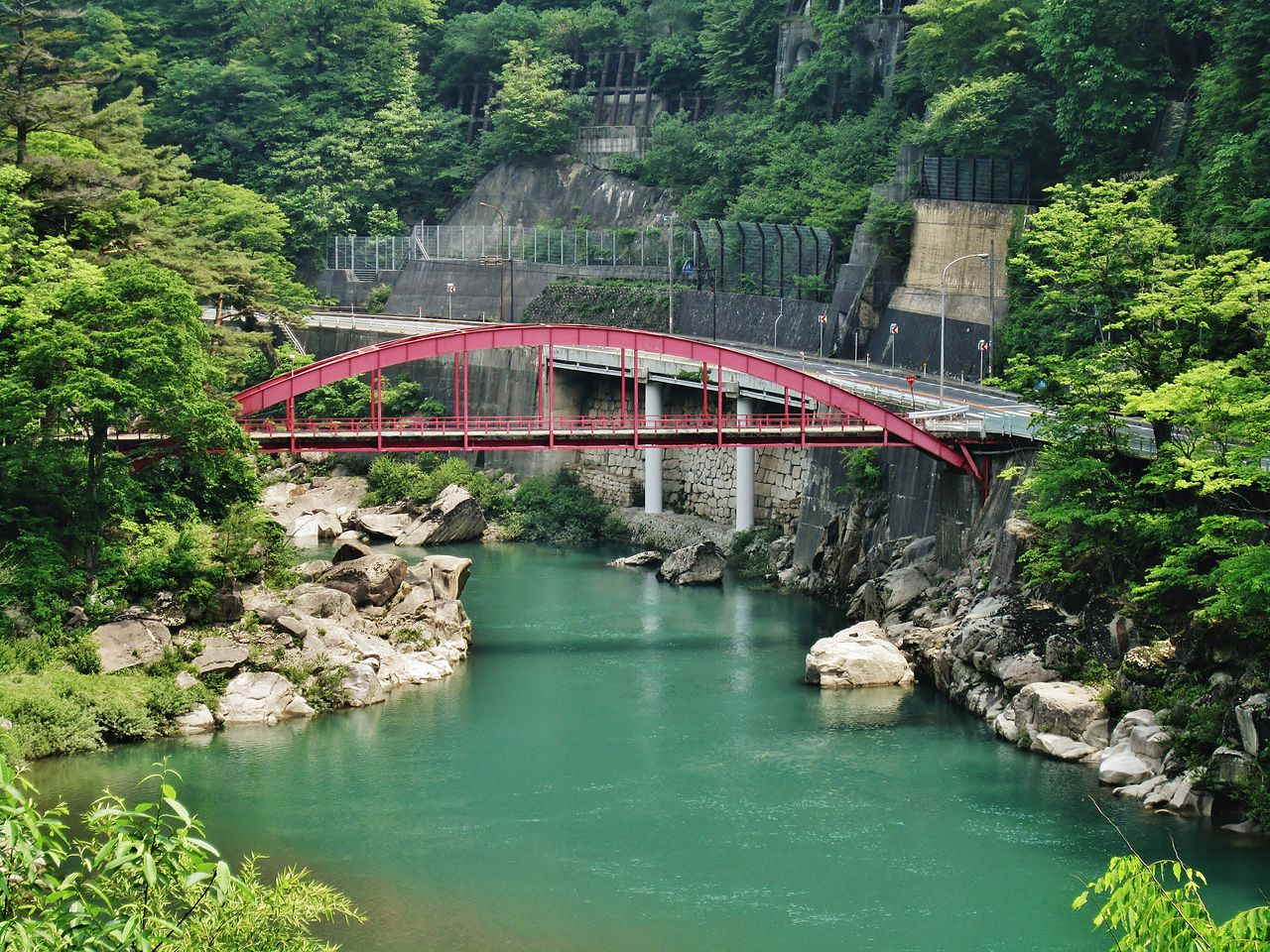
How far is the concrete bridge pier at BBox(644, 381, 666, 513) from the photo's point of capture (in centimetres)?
6331

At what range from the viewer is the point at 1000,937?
1046 inches

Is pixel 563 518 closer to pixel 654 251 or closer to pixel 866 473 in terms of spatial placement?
pixel 866 473

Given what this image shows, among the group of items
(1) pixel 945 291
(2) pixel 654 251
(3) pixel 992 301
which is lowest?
(3) pixel 992 301

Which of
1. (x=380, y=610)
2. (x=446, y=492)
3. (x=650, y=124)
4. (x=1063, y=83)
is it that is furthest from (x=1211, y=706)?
(x=650, y=124)

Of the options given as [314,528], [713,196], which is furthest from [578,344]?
[713,196]

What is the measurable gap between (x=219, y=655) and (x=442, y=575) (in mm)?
9233

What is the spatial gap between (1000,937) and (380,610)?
22314mm

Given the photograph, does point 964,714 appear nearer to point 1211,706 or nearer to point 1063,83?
point 1211,706

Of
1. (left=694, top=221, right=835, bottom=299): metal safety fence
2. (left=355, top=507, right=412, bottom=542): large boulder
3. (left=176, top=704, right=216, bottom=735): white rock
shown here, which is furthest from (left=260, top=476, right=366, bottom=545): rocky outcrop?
(left=176, top=704, right=216, bottom=735): white rock

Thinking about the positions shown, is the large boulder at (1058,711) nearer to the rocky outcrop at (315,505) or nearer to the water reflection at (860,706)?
the water reflection at (860,706)

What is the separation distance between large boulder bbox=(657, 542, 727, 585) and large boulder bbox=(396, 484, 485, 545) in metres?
10.6

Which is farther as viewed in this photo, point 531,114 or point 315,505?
point 531,114

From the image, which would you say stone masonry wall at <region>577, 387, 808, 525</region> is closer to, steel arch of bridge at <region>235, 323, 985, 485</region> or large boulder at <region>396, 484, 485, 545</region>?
large boulder at <region>396, 484, 485, 545</region>

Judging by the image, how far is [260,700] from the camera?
38031mm
